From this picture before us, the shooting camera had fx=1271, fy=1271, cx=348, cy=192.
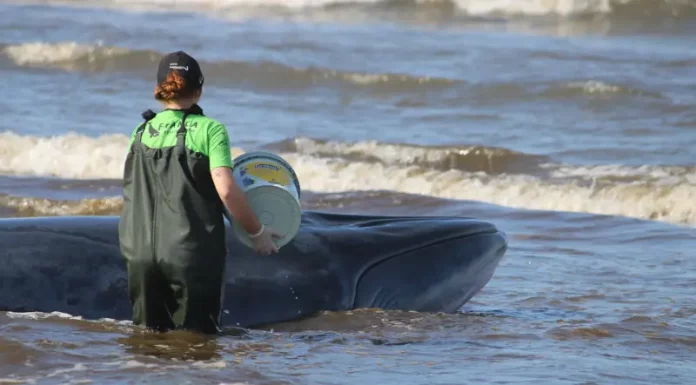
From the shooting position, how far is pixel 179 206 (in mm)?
5703

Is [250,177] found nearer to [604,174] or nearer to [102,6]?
[604,174]

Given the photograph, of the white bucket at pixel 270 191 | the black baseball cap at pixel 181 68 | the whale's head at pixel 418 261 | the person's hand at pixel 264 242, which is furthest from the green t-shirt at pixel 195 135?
the whale's head at pixel 418 261

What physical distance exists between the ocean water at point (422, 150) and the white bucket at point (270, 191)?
0.65 metres

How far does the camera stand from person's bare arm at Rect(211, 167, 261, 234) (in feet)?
18.3

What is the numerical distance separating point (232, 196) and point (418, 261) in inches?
62.5

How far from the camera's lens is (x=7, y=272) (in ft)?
20.2

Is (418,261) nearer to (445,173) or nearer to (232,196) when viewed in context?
(232,196)

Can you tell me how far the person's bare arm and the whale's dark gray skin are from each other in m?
0.75

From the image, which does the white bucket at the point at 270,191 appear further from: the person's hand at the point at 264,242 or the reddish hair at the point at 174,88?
the reddish hair at the point at 174,88

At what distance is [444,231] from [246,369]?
163cm

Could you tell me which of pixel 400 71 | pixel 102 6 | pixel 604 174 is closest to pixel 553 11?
pixel 400 71

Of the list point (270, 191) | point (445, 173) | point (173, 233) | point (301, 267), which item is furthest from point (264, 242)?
point (445, 173)

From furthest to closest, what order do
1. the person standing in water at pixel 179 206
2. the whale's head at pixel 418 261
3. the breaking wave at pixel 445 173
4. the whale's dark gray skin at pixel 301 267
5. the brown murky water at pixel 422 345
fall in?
the breaking wave at pixel 445 173 → the whale's head at pixel 418 261 → the whale's dark gray skin at pixel 301 267 → the brown murky water at pixel 422 345 → the person standing in water at pixel 179 206

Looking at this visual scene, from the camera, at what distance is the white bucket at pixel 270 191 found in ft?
19.4
